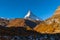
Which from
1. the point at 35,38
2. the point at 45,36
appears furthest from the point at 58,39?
the point at 35,38

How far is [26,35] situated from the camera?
6975cm

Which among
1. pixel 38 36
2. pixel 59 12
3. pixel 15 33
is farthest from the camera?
pixel 59 12

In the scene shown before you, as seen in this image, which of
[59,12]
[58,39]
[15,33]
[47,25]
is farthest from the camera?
[59,12]

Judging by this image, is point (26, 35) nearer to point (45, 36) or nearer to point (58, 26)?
point (45, 36)

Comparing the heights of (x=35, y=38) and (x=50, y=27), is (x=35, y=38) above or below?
below

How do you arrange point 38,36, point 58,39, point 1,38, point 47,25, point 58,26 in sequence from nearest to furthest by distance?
point 1,38 → point 38,36 → point 58,39 → point 58,26 → point 47,25

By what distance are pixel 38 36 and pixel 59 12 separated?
85948 mm

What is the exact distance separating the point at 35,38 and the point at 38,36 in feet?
6.37

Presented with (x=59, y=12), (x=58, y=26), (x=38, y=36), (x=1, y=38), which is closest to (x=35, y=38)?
(x=38, y=36)

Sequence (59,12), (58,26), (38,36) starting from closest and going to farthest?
(38,36) < (58,26) < (59,12)

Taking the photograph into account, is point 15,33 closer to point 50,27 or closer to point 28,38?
point 28,38

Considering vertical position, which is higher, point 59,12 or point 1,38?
point 59,12

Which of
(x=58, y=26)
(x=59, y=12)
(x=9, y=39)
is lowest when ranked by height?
(x=9, y=39)

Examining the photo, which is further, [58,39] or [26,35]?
[58,39]
